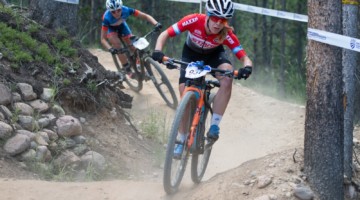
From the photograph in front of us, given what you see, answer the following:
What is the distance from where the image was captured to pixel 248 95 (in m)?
11.6

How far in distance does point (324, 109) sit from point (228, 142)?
4.18 m

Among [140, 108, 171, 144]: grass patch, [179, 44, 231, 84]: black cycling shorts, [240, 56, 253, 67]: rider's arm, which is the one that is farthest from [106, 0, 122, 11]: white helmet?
[240, 56, 253, 67]: rider's arm

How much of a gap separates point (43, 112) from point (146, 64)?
9.99 feet

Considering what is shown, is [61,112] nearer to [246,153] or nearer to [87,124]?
[87,124]

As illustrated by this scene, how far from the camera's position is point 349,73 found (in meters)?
5.71

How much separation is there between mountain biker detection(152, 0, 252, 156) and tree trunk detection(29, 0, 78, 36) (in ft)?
9.17

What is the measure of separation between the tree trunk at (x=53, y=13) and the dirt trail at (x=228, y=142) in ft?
6.17

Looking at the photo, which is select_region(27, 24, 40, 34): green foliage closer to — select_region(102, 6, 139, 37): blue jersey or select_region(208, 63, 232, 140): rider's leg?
select_region(102, 6, 139, 37): blue jersey

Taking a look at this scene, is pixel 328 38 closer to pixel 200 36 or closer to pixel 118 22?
pixel 200 36

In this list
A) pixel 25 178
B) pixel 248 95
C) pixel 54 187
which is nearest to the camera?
pixel 54 187

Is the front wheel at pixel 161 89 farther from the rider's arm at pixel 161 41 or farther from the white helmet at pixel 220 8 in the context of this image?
the white helmet at pixel 220 8

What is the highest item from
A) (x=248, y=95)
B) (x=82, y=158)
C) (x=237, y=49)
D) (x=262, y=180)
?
(x=237, y=49)

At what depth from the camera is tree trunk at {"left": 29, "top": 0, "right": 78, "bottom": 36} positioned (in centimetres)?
839

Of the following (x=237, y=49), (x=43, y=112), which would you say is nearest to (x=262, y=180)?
(x=237, y=49)
